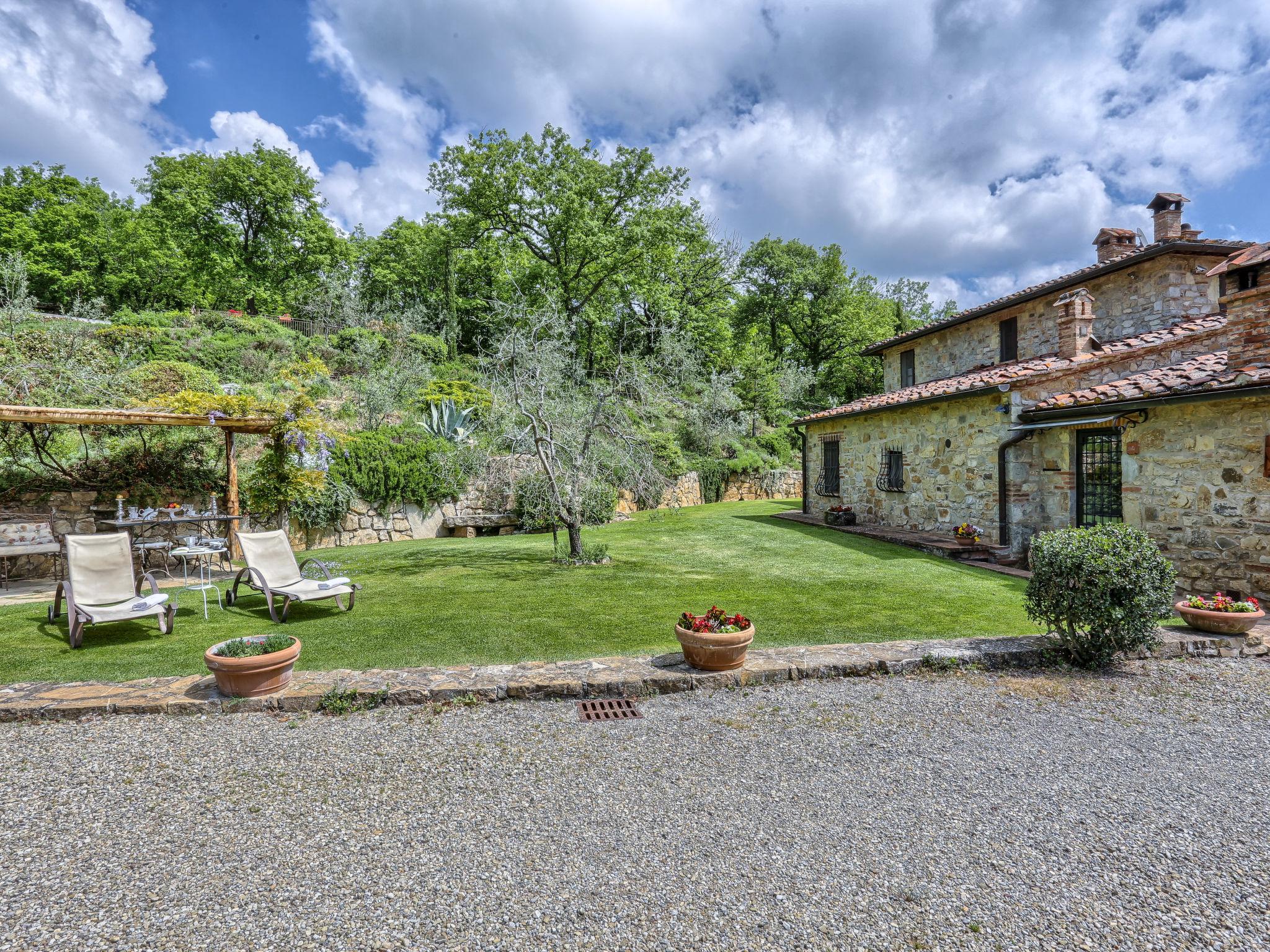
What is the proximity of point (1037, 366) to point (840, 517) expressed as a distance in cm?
521

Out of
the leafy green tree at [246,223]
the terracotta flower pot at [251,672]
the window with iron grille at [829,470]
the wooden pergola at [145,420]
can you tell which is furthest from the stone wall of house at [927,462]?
the leafy green tree at [246,223]

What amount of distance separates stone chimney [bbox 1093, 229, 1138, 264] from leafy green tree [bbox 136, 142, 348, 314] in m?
32.1

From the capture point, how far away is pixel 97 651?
5430mm

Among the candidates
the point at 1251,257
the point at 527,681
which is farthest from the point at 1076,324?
the point at 527,681

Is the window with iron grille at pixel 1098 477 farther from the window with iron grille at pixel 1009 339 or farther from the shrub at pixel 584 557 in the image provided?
the shrub at pixel 584 557

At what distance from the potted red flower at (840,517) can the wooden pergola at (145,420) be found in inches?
470

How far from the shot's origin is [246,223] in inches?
1180

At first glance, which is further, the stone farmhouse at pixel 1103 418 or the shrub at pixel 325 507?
the shrub at pixel 325 507

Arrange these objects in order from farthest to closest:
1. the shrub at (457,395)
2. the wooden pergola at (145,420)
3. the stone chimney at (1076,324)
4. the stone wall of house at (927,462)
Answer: the shrub at (457,395)
the stone chimney at (1076,324)
the stone wall of house at (927,462)
the wooden pergola at (145,420)

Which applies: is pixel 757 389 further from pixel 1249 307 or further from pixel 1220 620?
pixel 1220 620

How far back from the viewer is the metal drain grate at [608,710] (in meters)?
4.11

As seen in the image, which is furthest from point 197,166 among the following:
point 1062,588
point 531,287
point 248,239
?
point 1062,588

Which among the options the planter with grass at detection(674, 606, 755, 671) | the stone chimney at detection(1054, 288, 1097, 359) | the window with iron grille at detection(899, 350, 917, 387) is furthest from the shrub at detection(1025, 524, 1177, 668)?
the window with iron grille at detection(899, 350, 917, 387)

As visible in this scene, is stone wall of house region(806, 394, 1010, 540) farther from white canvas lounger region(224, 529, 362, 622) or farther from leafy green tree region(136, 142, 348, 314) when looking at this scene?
leafy green tree region(136, 142, 348, 314)
